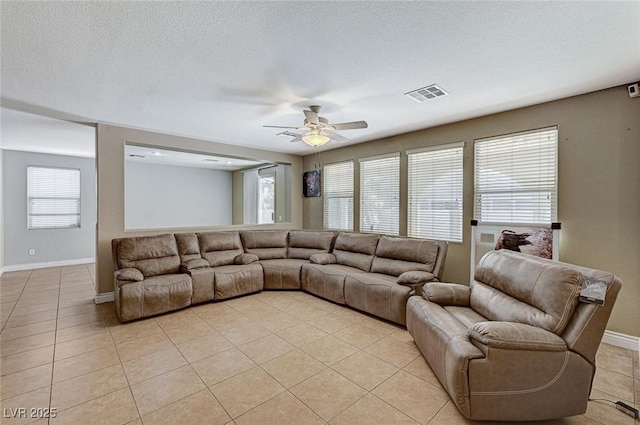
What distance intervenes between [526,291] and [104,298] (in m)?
5.34

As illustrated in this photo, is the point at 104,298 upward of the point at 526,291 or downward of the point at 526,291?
downward

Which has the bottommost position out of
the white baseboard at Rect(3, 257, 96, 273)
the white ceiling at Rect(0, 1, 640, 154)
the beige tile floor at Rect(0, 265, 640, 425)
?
the beige tile floor at Rect(0, 265, 640, 425)

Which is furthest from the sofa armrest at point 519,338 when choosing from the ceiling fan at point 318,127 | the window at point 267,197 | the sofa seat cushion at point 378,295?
the window at point 267,197

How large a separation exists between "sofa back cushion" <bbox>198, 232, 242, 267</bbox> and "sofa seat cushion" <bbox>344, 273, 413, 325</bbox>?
7.19 feet

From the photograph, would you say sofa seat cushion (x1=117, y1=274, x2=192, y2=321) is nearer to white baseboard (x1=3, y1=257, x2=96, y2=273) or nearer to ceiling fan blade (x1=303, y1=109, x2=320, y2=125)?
ceiling fan blade (x1=303, y1=109, x2=320, y2=125)

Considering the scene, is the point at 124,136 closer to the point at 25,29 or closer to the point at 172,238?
the point at 172,238

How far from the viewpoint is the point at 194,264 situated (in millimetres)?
4219

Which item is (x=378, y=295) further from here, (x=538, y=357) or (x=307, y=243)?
(x=307, y=243)

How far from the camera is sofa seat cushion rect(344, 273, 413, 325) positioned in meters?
3.33

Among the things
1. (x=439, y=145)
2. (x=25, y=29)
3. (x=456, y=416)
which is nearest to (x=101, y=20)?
(x=25, y=29)

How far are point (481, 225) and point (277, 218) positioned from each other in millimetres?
4782

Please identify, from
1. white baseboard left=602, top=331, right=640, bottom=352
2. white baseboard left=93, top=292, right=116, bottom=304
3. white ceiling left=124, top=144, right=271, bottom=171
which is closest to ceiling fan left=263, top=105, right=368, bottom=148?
white ceiling left=124, top=144, right=271, bottom=171

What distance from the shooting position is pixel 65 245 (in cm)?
655

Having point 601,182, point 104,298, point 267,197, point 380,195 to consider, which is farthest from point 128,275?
point 601,182
